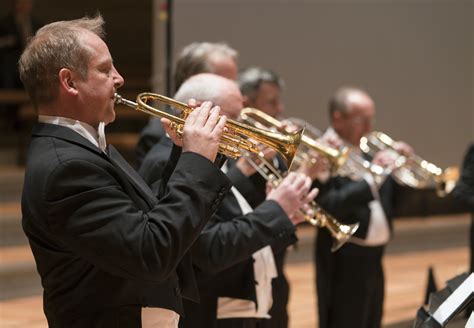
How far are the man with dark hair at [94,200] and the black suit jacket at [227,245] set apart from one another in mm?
614

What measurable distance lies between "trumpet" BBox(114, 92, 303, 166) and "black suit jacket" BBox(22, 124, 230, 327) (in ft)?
0.69

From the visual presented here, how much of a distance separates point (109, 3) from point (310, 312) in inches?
230

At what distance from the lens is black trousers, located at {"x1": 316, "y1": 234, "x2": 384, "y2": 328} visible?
455cm

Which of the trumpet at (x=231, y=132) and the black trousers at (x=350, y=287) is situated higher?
the trumpet at (x=231, y=132)

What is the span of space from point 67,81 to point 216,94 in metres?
0.92

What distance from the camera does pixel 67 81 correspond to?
213 cm

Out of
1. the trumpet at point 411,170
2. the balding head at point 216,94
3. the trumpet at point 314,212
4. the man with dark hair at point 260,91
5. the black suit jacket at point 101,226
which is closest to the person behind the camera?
the black suit jacket at point 101,226

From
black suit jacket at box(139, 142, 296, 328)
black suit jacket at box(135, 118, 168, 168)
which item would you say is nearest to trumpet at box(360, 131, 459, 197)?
black suit jacket at box(135, 118, 168, 168)

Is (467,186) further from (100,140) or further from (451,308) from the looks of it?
(100,140)

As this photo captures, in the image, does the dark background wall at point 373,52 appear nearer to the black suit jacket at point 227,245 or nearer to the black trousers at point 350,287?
the black trousers at point 350,287

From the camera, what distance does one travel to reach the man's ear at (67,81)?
83.6 inches

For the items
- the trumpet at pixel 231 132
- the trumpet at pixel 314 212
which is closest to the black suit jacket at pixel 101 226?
the trumpet at pixel 231 132

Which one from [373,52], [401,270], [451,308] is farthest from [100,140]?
[373,52]

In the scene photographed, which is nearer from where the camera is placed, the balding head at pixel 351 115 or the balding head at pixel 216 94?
the balding head at pixel 216 94
